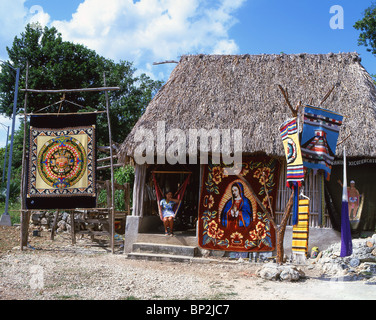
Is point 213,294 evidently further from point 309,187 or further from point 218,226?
point 309,187

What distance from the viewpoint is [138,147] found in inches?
339

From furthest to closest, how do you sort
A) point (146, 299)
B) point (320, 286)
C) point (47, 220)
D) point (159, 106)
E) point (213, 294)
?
1. point (47, 220)
2. point (159, 106)
3. point (320, 286)
4. point (213, 294)
5. point (146, 299)

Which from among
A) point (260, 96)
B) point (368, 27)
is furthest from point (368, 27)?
point (260, 96)

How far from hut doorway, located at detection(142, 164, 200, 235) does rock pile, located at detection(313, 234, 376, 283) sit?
339 centimetres

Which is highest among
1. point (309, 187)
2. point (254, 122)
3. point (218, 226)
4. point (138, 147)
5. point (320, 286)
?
point (254, 122)

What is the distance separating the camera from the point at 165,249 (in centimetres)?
839

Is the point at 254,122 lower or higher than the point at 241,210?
higher

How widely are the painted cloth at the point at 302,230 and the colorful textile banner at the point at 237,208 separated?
1116 mm

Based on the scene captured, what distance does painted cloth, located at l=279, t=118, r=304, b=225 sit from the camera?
646 centimetres

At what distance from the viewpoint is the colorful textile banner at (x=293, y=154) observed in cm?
646

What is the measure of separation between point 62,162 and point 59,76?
31.6 ft
